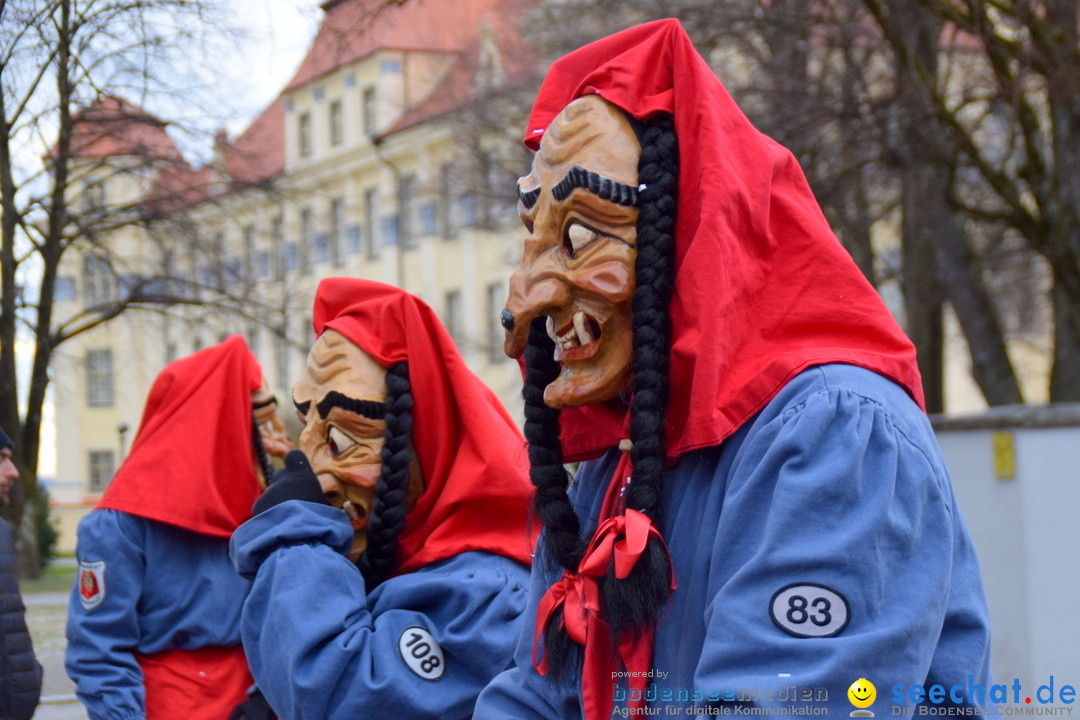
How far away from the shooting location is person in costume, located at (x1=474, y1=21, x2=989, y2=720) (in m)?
1.51

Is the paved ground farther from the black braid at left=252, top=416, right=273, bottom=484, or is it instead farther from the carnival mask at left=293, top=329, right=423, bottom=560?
the carnival mask at left=293, top=329, right=423, bottom=560

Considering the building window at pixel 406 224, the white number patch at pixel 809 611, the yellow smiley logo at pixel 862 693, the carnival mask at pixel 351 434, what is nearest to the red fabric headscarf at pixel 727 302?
the white number patch at pixel 809 611

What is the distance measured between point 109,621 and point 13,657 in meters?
0.69

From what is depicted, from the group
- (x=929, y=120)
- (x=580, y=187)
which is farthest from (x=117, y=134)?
(x=580, y=187)

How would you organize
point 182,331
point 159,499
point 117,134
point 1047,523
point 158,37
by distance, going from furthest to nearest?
point 182,331 < point 117,134 < point 158,37 < point 1047,523 < point 159,499

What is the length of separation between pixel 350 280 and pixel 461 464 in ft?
2.31

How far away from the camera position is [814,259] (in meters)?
1.81

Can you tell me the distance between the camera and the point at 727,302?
1728 millimetres

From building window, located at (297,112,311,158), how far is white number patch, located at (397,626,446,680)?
123 ft

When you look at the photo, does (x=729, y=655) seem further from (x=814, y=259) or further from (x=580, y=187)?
(x=580, y=187)

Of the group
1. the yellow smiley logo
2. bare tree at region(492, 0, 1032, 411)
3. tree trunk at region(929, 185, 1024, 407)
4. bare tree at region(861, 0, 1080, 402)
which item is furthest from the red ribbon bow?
tree trunk at region(929, 185, 1024, 407)

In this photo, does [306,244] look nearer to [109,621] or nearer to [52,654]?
[52,654]

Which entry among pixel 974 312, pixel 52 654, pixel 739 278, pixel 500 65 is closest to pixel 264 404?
pixel 739 278

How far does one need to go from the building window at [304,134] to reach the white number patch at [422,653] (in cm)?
3751
